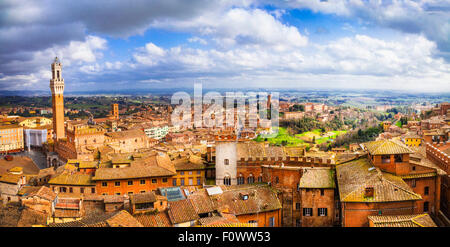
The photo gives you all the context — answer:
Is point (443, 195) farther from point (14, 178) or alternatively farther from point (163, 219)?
point (14, 178)

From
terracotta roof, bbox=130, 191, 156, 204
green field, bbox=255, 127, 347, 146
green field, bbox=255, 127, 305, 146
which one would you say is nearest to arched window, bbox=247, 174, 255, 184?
terracotta roof, bbox=130, 191, 156, 204

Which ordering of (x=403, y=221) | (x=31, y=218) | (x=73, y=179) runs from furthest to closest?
(x=73, y=179) → (x=31, y=218) → (x=403, y=221)

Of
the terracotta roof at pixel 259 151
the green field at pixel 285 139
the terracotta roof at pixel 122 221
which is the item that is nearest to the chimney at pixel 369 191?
the terracotta roof at pixel 259 151

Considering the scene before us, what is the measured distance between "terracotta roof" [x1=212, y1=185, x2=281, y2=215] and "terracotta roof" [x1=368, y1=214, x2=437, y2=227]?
2706 mm

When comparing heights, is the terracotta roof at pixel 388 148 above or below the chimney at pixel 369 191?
above

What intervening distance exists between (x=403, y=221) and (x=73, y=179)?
11.2 metres

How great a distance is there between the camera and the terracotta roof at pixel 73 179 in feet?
42.2

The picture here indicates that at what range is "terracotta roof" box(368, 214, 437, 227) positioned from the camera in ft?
21.9

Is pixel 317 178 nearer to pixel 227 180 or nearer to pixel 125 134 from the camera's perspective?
pixel 227 180

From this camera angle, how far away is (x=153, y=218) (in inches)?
332

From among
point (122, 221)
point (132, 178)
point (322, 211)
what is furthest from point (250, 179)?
point (122, 221)

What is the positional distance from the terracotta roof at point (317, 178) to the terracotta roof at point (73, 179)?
25.7 ft

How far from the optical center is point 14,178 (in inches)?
524

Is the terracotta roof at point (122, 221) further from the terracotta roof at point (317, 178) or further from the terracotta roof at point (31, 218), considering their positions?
the terracotta roof at point (317, 178)
